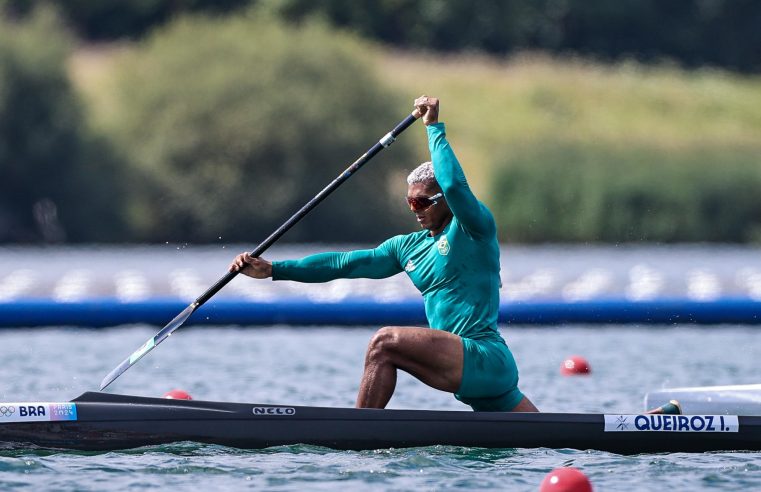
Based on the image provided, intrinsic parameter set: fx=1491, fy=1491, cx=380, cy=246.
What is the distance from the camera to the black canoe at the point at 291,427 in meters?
7.57

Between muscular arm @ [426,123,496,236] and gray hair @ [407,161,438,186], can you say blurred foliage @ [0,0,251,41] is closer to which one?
gray hair @ [407,161,438,186]

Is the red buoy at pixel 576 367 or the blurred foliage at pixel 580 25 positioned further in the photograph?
the blurred foliage at pixel 580 25

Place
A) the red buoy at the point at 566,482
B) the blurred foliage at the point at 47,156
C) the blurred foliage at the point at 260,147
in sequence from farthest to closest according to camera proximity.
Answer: the blurred foliage at the point at 260,147 < the blurred foliage at the point at 47,156 < the red buoy at the point at 566,482

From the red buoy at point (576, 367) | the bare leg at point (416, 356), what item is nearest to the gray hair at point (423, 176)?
the bare leg at point (416, 356)

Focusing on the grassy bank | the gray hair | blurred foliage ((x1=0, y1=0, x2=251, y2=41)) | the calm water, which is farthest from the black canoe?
blurred foliage ((x1=0, y1=0, x2=251, y2=41))

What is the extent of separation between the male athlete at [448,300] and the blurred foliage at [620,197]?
24570 mm

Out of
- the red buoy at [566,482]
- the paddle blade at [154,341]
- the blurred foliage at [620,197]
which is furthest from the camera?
the blurred foliage at [620,197]

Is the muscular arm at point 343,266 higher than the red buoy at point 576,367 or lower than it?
higher

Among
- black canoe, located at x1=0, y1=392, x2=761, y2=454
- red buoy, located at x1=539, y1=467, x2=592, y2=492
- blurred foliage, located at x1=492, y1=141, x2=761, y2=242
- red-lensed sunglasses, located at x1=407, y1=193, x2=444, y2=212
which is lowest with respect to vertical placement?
red buoy, located at x1=539, y1=467, x2=592, y2=492

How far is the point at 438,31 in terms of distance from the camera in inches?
2280

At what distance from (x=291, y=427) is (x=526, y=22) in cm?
4926

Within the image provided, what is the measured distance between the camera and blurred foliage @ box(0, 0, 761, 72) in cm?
5459

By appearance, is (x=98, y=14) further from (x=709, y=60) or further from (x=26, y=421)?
(x=26, y=421)

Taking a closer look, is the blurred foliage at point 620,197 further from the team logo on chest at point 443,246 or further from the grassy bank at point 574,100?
the team logo on chest at point 443,246
